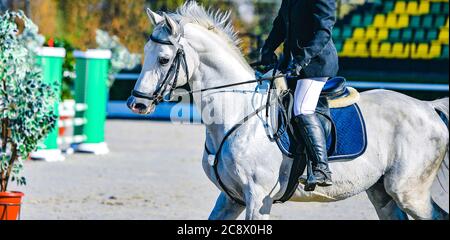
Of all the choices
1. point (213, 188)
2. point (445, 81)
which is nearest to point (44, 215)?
point (213, 188)

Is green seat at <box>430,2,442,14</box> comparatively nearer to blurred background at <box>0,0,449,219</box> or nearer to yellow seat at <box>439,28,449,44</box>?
blurred background at <box>0,0,449,219</box>

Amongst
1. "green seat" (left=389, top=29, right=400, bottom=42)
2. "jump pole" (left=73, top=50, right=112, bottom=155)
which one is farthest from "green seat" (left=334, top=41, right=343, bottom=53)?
"jump pole" (left=73, top=50, right=112, bottom=155)

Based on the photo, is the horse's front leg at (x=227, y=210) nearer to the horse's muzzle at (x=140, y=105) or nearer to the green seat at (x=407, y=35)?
the horse's muzzle at (x=140, y=105)

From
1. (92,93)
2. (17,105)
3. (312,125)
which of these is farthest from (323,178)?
(92,93)

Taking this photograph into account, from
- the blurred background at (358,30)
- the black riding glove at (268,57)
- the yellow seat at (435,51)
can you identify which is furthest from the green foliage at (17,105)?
the yellow seat at (435,51)

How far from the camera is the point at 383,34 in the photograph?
20812mm

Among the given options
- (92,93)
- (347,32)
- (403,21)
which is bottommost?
(92,93)

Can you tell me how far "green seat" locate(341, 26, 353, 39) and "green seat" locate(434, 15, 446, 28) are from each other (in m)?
1.77

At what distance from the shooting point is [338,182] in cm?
615

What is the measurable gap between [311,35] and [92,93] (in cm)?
852

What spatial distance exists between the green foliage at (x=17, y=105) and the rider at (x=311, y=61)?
225cm

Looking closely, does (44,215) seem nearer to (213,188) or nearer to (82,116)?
(213,188)

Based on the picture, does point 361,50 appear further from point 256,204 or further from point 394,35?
point 256,204

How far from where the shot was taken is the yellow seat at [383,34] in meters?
20.7
